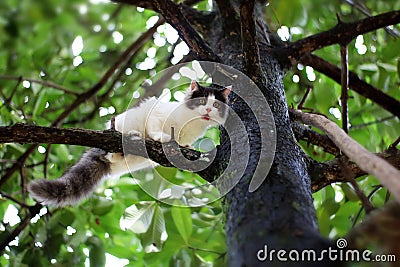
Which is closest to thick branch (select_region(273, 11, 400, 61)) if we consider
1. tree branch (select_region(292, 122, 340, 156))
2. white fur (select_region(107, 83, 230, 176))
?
tree branch (select_region(292, 122, 340, 156))

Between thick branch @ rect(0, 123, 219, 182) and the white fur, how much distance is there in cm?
81

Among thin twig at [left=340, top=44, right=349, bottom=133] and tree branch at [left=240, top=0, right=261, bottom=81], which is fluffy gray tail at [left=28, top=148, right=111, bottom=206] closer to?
tree branch at [left=240, top=0, right=261, bottom=81]

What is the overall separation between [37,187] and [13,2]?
1372 mm

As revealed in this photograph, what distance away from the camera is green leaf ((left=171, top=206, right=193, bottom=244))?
8.39 ft

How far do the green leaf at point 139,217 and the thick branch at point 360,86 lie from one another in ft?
3.72

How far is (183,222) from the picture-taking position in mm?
2557

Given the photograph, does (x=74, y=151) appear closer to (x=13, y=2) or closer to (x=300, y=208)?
(x=300, y=208)

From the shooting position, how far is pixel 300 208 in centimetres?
129

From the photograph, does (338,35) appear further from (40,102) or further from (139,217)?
(40,102)

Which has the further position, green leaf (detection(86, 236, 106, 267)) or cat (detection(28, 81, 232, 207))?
green leaf (detection(86, 236, 106, 267))

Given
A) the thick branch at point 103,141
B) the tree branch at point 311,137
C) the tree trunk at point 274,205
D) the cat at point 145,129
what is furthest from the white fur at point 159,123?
the tree trunk at point 274,205

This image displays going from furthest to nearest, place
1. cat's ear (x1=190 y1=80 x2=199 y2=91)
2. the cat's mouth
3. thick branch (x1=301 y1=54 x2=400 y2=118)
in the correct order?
cat's ear (x1=190 y1=80 x2=199 y2=91), the cat's mouth, thick branch (x1=301 y1=54 x2=400 y2=118)

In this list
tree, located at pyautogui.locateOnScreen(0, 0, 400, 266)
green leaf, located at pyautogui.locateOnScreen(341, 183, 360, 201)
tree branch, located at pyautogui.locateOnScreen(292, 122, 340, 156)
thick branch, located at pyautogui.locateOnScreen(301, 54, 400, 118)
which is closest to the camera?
tree, located at pyautogui.locateOnScreen(0, 0, 400, 266)

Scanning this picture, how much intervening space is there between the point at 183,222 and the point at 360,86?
1.20 m
